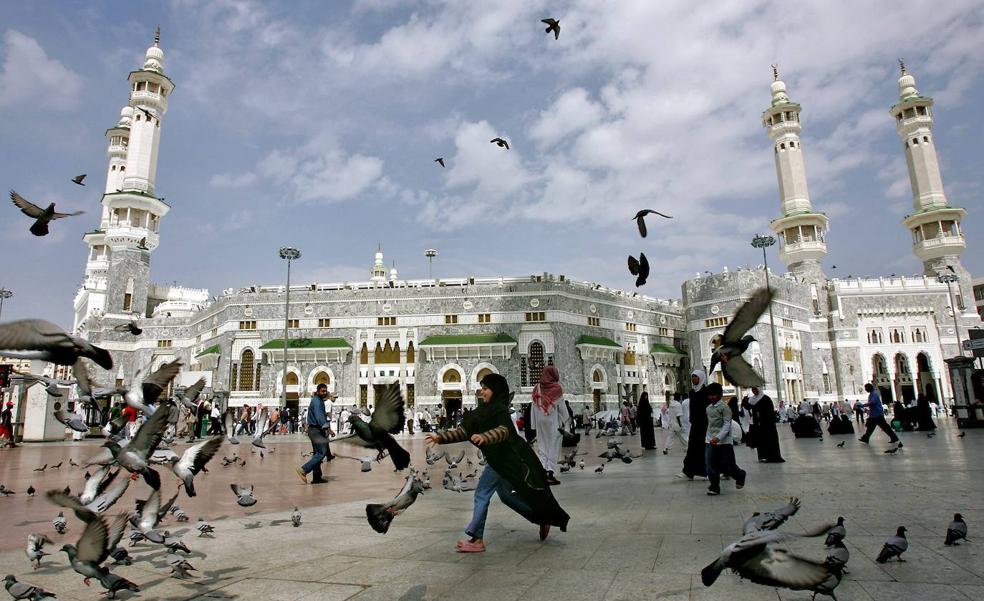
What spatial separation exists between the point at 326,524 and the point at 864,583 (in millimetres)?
4355

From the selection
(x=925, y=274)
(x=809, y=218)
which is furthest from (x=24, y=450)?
(x=925, y=274)

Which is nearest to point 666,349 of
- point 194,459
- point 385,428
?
point 385,428

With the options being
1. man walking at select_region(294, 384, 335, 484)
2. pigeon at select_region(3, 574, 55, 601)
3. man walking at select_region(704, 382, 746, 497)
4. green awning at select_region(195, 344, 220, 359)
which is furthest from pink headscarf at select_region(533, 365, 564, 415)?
green awning at select_region(195, 344, 220, 359)

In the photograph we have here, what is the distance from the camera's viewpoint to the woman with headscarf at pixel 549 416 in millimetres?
8469

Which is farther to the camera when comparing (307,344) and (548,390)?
(307,344)

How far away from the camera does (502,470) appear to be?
4488 millimetres

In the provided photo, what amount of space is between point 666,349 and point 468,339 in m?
16.8

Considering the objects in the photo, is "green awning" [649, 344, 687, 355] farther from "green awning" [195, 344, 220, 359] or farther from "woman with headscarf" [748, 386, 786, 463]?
"woman with headscarf" [748, 386, 786, 463]

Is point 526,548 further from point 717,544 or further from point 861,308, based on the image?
point 861,308

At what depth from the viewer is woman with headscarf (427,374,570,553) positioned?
4387 mm

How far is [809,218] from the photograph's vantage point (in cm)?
5503

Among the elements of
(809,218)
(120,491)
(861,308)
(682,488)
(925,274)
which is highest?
(809,218)

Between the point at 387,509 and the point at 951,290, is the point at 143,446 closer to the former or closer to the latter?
the point at 387,509

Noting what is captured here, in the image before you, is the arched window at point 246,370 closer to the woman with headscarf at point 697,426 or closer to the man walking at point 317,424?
the man walking at point 317,424
